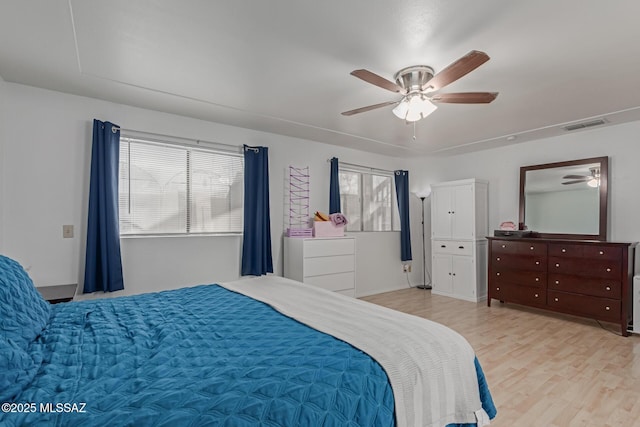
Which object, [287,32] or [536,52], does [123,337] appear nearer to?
[287,32]

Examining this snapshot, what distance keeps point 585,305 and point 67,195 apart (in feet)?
17.8

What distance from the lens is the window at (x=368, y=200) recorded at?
5.05 metres

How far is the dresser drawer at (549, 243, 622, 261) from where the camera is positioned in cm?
341

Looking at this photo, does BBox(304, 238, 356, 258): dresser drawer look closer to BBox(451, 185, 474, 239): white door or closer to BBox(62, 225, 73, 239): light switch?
BBox(451, 185, 474, 239): white door

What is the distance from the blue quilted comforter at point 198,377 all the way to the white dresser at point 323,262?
2238 millimetres

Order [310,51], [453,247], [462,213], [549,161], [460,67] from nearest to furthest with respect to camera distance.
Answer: [460,67] → [310,51] → [549,161] → [462,213] → [453,247]

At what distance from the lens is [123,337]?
57.2 inches

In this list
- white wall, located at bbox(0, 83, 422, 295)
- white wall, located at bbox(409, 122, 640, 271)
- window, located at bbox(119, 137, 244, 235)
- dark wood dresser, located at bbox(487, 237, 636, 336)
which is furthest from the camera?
white wall, located at bbox(409, 122, 640, 271)

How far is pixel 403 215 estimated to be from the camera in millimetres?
5484

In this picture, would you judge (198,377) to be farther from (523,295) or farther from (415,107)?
(523,295)

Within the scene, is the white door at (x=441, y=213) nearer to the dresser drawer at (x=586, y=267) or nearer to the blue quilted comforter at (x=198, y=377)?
the dresser drawer at (x=586, y=267)

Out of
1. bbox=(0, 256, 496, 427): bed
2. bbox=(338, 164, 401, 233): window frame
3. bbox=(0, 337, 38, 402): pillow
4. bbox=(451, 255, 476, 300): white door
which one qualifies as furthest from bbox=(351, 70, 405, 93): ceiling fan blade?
bbox=(451, 255, 476, 300): white door

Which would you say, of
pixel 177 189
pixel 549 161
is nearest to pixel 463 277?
pixel 549 161

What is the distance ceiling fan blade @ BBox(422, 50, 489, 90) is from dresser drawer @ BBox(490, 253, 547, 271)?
2994 mm
